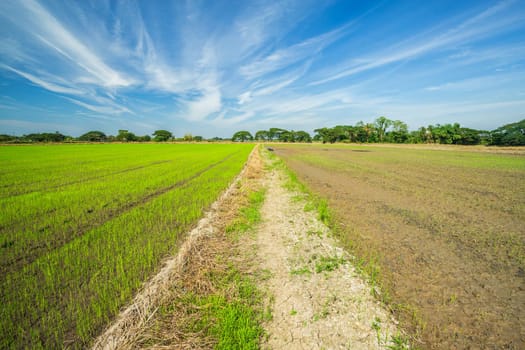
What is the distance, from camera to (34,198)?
25.0 ft

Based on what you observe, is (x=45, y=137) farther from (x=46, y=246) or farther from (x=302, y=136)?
(x=302, y=136)

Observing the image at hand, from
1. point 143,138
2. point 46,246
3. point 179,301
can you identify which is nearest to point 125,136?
point 143,138

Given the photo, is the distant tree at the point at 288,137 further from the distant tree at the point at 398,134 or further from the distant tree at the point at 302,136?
the distant tree at the point at 398,134

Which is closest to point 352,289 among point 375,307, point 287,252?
point 375,307

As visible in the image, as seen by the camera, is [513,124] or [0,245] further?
[513,124]

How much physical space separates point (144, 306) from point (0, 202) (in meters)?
9.43

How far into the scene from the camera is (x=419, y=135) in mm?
79812

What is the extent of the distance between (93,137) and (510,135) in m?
181

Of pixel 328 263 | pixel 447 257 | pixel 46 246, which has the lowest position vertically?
pixel 447 257

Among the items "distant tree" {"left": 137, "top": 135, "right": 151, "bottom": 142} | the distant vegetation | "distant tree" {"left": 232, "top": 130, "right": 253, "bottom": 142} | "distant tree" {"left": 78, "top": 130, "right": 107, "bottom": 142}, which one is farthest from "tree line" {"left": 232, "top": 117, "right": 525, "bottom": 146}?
"distant tree" {"left": 78, "top": 130, "right": 107, "bottom": 142}

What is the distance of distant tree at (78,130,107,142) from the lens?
113938 millimetres

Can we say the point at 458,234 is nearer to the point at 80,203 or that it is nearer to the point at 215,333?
the point at 215,333

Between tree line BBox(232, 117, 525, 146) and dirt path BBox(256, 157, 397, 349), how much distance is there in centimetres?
7781

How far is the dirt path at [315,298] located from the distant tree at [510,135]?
254ft
